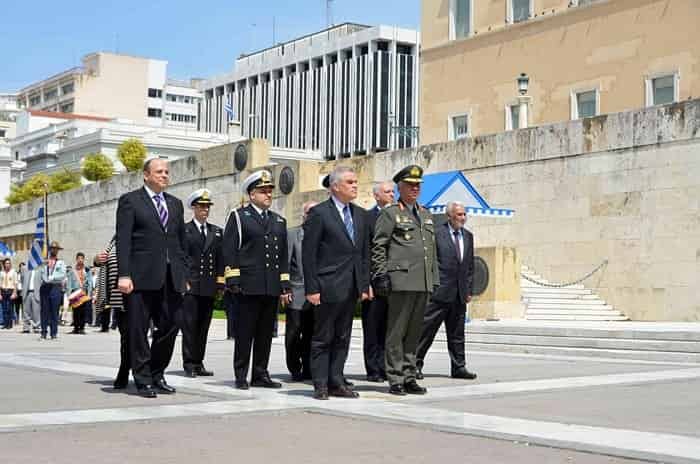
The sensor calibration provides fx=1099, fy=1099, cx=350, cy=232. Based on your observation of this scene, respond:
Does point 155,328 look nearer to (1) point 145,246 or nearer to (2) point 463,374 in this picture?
(1) point 145,246

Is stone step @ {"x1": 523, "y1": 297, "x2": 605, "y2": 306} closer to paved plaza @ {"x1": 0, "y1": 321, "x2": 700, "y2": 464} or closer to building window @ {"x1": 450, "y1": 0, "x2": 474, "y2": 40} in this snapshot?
paved plaza @ {"x1": 0, "y1": 321, "x2": 700, "y2": 464}

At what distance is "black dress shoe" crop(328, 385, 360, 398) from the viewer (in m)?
9.52

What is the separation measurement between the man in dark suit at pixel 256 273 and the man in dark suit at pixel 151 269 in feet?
1.83

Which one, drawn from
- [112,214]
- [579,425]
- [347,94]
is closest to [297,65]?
[347,94]

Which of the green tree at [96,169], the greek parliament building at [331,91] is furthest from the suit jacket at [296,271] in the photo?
the greek parliament building at [331,91]

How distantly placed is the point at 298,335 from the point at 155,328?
1.98 metres

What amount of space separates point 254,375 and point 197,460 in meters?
4.27

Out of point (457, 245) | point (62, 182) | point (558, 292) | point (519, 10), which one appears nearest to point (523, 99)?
point (519, 10)

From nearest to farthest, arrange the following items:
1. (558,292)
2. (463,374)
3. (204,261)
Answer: (463,374), (204,261), (558,292)

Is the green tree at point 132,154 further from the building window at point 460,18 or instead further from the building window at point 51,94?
the building window at point 51,94

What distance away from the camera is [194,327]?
12.0m

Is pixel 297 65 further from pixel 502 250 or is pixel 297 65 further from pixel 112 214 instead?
pixel 502 250

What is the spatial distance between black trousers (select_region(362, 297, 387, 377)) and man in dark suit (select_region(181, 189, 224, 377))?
1751 millimetres

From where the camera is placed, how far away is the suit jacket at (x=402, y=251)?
9.80m
